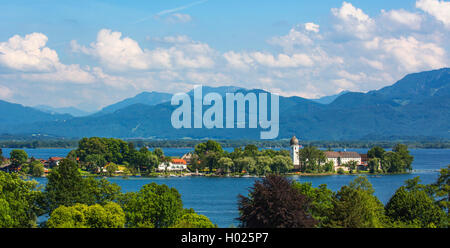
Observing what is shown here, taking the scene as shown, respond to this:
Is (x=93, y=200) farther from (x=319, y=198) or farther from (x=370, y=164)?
(x=370, y=164)

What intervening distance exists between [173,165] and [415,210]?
208ft

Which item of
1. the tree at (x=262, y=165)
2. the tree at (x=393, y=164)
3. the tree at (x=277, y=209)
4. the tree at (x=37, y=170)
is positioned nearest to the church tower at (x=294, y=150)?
the tree at (x=262, y=165)

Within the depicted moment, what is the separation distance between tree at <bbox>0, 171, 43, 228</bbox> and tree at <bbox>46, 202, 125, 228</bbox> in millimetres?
1767

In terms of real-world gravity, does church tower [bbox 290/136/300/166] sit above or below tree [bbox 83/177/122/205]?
above

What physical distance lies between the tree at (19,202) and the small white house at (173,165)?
5529 cm

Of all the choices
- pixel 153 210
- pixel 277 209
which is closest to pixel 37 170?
pixel 153 210

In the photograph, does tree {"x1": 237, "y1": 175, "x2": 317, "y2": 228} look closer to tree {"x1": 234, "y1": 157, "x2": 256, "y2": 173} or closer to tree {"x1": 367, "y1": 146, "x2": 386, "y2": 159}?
tree {"x1": 234, "y1": 157, "x2": 256, "y2": 173}

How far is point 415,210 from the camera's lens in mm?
23516

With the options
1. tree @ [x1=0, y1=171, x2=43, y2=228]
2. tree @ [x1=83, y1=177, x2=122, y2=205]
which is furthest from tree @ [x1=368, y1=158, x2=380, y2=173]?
tree @ [x1=0, y1=171, x2=43, y2=228]

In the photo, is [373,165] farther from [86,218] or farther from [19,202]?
[86,218]

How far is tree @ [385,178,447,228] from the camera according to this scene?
23328 mm
